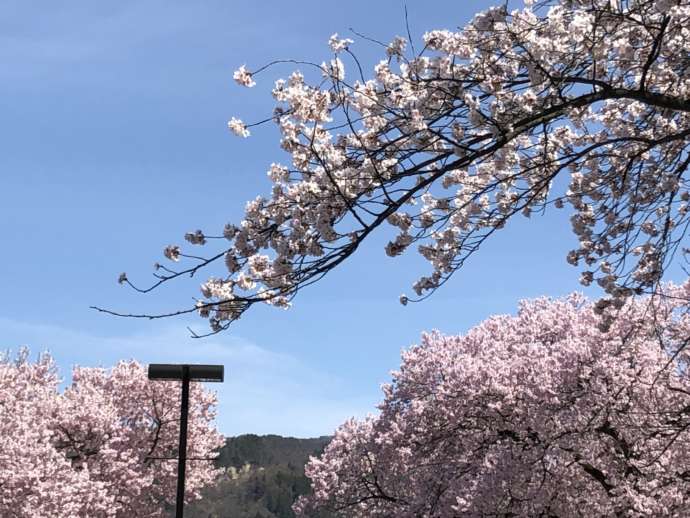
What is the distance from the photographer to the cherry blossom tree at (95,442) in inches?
950

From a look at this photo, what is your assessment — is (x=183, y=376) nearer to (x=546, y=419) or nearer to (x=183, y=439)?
(x=183, y=439)

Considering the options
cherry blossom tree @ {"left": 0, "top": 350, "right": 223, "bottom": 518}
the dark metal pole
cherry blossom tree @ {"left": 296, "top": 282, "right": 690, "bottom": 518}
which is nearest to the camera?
the dark metal pole

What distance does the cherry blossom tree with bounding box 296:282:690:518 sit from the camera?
1719 centimetres

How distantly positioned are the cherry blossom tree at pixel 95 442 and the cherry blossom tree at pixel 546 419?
874 cm

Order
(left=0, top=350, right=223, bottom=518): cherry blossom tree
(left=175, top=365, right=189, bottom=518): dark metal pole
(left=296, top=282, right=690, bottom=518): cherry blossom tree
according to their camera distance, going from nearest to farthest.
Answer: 1. (left=175, top=365, right=189, bottom=518): dark metal pole
2. (left=296, top=282, right=690, bottom=518): cherry blossom tree
3. (left=0, top=350, right=223, bottom=518): cherry blossom tree

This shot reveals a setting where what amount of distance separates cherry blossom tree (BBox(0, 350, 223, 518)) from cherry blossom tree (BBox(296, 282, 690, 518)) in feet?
28.7

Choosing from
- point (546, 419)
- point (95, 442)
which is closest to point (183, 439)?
point (546, 419)

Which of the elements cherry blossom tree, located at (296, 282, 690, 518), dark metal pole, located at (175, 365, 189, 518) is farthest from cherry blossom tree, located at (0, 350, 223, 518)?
dark metal pole, located at (175, 365, 189, 518)

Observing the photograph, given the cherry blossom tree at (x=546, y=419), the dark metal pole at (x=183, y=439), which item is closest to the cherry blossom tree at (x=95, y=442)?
the cherry blossom tree at (x=546, y=419)

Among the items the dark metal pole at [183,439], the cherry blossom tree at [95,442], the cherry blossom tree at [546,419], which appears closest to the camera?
the dark metal pole at [183,439]

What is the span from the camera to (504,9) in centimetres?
711

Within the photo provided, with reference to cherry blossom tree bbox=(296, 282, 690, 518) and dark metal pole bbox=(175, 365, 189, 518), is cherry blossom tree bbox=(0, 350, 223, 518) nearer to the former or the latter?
cherry blossom tree bbox=(296, 282, 690, 518)

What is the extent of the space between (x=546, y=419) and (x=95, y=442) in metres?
16.4

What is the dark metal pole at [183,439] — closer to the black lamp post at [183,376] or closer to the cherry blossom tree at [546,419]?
the black lamp post at [183,376]
